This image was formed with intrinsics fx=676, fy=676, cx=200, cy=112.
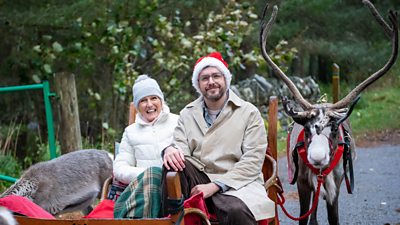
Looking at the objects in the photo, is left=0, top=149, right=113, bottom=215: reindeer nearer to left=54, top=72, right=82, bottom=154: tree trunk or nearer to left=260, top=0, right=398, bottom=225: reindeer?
left=54, top=72, right=82, bottom=154: tree trunk

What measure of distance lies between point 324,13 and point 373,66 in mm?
1912

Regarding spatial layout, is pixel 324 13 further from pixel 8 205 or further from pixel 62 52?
pixel 8 205

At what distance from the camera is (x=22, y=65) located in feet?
38.8

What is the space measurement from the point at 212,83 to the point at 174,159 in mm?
717

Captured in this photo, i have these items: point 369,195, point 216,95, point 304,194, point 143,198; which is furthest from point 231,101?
point 369,195

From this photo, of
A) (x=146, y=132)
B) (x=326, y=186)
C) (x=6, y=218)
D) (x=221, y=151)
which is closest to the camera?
(x=6, y=218)

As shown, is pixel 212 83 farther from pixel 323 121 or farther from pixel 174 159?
pixel 323 121

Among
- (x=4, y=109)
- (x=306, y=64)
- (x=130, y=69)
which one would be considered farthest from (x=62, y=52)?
(x=306, y=64)

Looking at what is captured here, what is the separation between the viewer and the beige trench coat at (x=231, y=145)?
442cm

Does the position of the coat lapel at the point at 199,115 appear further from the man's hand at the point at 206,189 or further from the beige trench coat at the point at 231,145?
the man's hand at the point at 206,189

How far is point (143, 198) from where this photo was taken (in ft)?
13.7

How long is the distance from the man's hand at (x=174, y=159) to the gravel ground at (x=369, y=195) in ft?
10.6

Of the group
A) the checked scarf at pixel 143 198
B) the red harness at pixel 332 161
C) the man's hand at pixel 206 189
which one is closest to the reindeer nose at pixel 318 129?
the red harness at pixel 332 161

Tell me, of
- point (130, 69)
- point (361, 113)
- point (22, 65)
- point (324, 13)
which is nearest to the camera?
point (130, 69)
